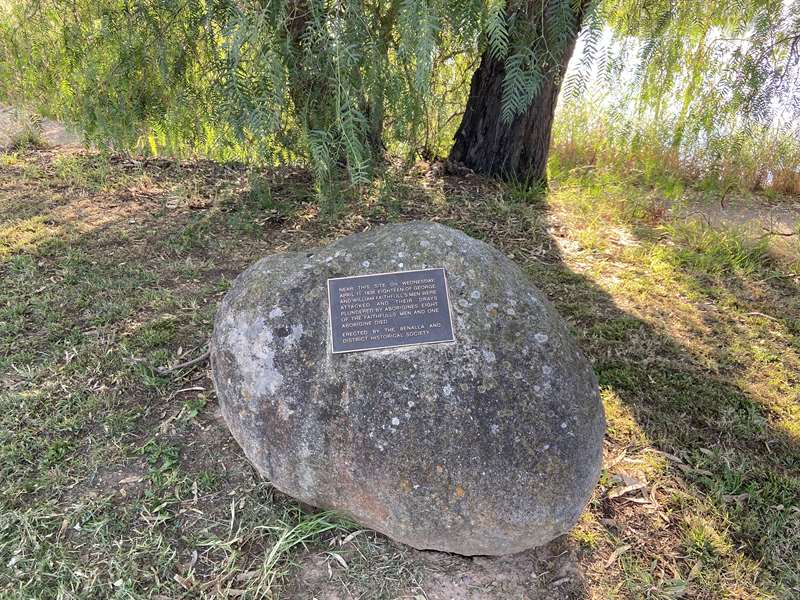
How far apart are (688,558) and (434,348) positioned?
1.31 meters

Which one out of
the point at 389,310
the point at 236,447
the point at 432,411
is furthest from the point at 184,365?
the point at 432,411

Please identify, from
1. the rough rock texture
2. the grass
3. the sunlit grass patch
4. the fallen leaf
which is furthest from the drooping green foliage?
the sunlit grass patch

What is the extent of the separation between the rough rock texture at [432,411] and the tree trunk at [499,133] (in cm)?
293

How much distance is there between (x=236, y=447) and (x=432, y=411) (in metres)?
1.11

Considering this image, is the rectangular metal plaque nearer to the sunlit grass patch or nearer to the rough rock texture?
the rough rock texture

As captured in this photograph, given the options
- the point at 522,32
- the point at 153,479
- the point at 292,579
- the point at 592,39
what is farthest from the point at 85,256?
the point at 592,39

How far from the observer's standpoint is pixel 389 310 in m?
2.05

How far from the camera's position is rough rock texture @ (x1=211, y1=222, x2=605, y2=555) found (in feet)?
6.02

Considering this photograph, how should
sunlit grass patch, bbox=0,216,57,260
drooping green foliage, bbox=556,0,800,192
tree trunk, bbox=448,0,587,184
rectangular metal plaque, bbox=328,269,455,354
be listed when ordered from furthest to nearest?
1. tree trunk, bbox=448,0,587,184
2. sunlit grass patch, bbox=0,216,57,260
3. drooping green foliage, bbox=556,0,800,192
4. rectangular metal plaque, bbox=328,269,455,354

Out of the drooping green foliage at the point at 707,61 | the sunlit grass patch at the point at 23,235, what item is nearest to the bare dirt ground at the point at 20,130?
the sunlit grass patch at the point at 23,235

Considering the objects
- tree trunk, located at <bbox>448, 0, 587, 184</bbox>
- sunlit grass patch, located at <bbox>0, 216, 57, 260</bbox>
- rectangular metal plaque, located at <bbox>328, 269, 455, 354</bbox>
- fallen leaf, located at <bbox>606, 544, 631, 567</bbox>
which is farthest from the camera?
tree trunk, located at <bbox>448, 0, 587, 184</bbox>

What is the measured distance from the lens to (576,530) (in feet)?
7.25

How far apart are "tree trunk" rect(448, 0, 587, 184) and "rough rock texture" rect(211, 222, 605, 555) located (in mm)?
2932

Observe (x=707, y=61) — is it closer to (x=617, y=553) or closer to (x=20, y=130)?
(x=617, y=553)
